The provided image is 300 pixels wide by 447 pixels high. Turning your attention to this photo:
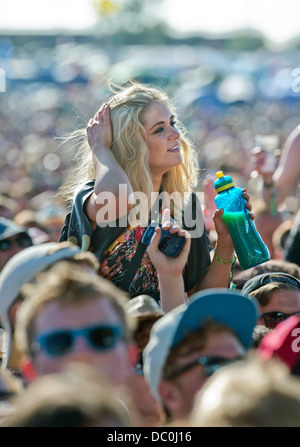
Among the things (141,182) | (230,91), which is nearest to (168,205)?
(141,182)

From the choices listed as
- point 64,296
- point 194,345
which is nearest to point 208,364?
point 194,345

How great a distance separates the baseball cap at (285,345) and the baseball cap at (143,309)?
520mm

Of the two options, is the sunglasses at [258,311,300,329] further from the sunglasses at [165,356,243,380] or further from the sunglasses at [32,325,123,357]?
the sunglasses at [32,325,123,357]

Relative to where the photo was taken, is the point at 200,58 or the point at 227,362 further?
the point at 200,58

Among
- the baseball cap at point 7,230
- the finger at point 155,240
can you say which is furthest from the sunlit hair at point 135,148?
the baseball cap at point 7,230

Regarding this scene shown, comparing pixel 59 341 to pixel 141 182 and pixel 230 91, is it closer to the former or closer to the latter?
pixel 141 182

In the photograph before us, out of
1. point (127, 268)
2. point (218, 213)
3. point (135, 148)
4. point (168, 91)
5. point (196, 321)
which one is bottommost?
point (127, 268)

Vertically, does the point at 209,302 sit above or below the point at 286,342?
above

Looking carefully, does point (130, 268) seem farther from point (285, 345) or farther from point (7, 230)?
point (7, 230)

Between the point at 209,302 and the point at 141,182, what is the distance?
1.50 meters

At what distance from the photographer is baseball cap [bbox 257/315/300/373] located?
224 centimetres

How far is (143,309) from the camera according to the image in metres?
2.80

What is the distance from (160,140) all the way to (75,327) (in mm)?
1845
